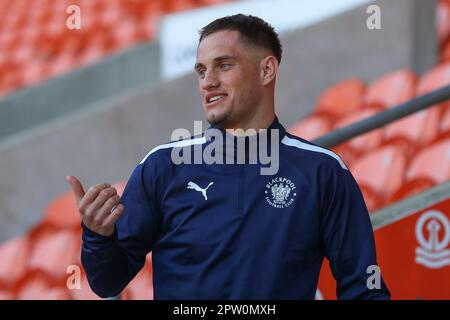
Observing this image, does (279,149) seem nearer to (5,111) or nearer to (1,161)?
(1,161)

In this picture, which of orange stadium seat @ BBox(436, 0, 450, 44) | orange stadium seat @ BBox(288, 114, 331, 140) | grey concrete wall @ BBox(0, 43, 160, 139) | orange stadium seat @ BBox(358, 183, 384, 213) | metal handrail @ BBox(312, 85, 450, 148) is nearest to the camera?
metal handrail @ BBox(312, 85, 450, 148)

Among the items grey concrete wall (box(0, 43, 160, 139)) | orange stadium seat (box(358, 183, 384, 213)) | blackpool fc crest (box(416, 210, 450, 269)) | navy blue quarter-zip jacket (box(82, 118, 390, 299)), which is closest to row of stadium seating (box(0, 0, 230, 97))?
grey concrete wall (box(0, 43, 160, 139))

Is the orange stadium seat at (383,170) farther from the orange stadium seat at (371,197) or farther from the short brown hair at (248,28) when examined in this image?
the short brown hair at (248,28)

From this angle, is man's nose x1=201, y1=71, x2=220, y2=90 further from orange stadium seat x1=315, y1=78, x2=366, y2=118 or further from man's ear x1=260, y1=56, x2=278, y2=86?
orange stadium seat x1=315, y1=78, x2=366, y2=118

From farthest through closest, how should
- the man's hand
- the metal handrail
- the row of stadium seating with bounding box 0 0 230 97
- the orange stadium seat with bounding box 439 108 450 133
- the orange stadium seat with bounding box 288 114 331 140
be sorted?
the row of stadium seating with bounding box 0 0 230 97, the orange stadium seat with bounding box 288 114 331 140, the orange stadium seat with bounding box 439 108 450 133, the metal handrail, the man's hand

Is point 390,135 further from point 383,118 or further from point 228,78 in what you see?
point 228,78

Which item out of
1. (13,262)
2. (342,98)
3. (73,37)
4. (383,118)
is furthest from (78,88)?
(383,118)

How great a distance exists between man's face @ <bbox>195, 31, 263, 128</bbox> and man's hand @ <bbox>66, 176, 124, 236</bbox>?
0.76 feet

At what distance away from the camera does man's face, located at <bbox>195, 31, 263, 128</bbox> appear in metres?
1.50

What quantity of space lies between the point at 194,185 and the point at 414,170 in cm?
172

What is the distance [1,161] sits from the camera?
5.14 m

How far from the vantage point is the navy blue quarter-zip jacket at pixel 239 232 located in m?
1.43

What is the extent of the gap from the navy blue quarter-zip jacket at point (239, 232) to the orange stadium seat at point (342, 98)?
111 inches

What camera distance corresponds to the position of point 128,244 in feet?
4.90
